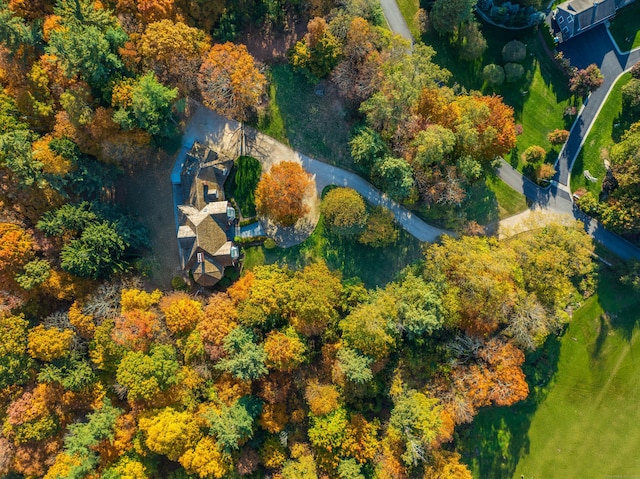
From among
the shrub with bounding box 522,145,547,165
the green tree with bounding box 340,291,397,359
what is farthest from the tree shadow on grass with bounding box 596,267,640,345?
the green tree with bounding box 340,291,397,359

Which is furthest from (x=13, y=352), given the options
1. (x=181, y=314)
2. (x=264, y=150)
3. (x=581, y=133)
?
(x=581, y=133)

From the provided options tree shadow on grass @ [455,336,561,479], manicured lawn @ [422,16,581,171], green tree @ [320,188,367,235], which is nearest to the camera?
green tree @ [320,188,367,235]

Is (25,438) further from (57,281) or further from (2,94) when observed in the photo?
(2,94)

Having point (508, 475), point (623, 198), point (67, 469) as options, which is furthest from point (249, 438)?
point (623, 198)

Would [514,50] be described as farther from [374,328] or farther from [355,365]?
[355,365]

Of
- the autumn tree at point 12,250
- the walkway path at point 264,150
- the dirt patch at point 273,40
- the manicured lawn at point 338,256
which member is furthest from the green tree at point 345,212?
the autumn tree at point 12,250

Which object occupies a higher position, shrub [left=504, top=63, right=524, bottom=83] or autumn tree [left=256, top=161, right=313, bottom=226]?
shrub [left=504, top=63, right=524, bottom=83]

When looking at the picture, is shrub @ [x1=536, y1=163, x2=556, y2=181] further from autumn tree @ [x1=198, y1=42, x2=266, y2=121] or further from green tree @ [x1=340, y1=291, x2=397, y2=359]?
autumn tree @ [x1=198, y1=42, x2=266, y2=121]

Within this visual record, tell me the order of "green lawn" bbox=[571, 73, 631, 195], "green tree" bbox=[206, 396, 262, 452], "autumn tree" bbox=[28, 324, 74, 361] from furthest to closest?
"green lawn" bbox=[571, 73, 631, 195] < "autumn tree" bbox=[28, 324, 74, 361] < "green tree" bbox=[206, 396, 262, 452]

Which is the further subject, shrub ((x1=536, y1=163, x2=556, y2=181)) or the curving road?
the curving road
